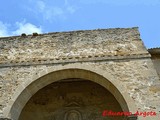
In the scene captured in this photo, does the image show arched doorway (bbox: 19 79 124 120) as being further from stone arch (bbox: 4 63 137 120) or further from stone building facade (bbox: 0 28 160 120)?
stone arch (bbox: 4 63 137 120)

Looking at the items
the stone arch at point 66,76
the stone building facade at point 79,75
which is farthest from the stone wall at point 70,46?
the stone arch at point 66,76

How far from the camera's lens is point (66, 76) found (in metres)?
7.27

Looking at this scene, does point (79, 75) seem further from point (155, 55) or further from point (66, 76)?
point (155, 55)

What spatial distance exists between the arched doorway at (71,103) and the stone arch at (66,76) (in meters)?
1.37

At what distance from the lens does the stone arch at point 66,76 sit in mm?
6398

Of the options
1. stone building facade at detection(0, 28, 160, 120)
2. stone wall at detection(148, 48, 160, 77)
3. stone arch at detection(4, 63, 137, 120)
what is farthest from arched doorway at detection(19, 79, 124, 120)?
stone wall at detection(148, 48, 160, 77)

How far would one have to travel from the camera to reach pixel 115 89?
6.60m

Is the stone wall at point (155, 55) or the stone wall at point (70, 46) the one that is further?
the stone wall at point (155, 55)

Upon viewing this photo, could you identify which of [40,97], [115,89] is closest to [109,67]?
[115,89]

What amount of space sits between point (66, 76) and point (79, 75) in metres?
0.42

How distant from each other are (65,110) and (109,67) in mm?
2537

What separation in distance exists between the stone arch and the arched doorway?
53.9 inches

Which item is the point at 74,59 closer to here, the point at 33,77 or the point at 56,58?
the point at 56,58

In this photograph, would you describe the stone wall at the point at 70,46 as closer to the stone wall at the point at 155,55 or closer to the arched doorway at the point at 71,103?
the stone wall at the point at 155,55
